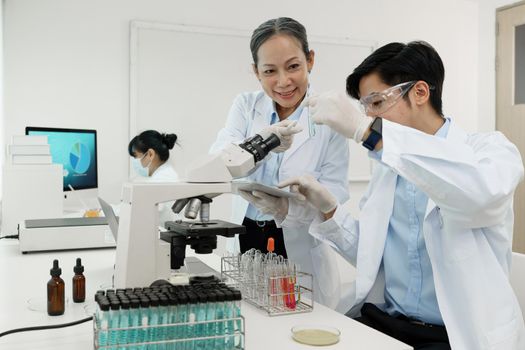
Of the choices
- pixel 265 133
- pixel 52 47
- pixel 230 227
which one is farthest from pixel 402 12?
pixel 230 227

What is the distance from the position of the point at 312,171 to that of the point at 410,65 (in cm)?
60

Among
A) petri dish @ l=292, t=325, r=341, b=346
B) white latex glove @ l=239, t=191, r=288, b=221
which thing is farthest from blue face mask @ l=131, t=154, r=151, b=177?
petri dish @ l=292, t=325, r=341, b=346

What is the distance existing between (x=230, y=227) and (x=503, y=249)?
0.70m

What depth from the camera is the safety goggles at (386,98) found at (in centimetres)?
137

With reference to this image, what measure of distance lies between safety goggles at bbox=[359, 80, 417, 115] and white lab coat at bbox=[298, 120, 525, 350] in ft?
0.56

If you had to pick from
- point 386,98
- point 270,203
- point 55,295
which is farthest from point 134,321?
point 386,98

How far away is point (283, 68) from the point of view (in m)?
1.67

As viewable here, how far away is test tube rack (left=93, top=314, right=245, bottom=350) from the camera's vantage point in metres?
0.82

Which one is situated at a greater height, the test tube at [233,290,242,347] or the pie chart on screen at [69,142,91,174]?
the pie chart on screen at [69,142,91,174]

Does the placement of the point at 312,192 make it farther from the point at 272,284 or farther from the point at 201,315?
the point at 201,315

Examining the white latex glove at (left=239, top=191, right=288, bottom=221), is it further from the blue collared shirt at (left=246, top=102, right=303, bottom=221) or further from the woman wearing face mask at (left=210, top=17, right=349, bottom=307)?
the blue collared shirt at (left=246, top=102, right=303, bottom=221)

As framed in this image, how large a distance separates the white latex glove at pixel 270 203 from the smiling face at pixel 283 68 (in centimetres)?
39

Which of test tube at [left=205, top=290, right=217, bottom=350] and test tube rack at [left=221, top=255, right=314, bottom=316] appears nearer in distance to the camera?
test tube at [left=205, top=290, right=217, bottom=350]

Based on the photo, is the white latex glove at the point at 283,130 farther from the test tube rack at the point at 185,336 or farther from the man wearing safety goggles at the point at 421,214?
the test tube rack at the point at 185,336
